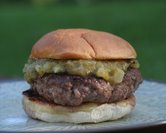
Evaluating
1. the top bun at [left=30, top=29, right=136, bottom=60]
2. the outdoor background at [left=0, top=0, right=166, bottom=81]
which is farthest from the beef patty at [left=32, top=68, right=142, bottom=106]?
the outdoor background at [left=0, top=0, right=166, bottom=81]

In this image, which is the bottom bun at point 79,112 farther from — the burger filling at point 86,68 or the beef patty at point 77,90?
the burger filling at point 86,68

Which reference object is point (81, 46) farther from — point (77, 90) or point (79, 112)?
point (79, 112)

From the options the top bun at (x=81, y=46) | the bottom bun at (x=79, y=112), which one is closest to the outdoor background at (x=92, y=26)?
the top bun at (x=81, y=46)

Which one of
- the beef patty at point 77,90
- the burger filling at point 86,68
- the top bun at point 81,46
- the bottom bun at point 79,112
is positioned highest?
the top bun at point 81,46

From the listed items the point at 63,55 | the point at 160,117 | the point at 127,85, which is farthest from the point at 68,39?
the point at 160,117

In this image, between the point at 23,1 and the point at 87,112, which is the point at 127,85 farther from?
the point at 23,1

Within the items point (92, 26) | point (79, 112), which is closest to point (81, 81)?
point (79, 112)
